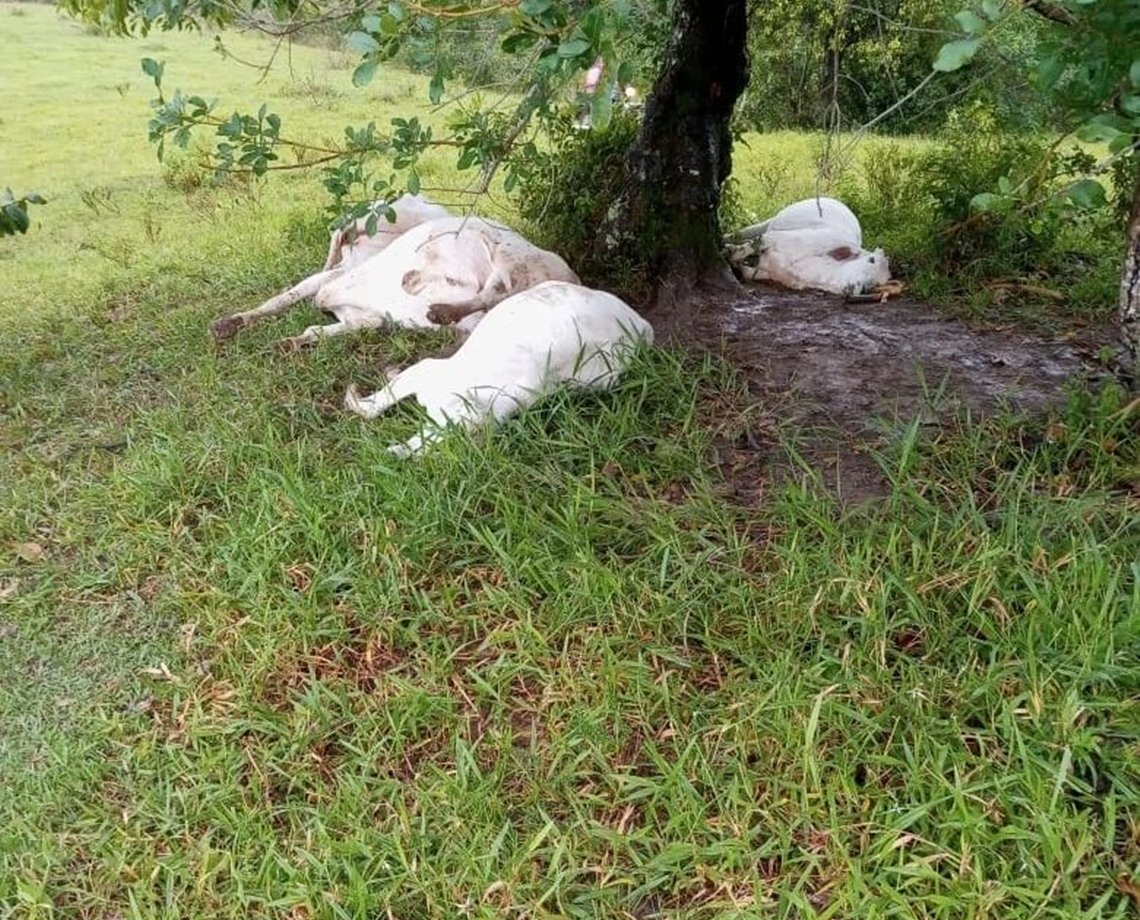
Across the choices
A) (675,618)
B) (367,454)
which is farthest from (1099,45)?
(367,454)

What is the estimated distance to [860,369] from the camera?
320 cm

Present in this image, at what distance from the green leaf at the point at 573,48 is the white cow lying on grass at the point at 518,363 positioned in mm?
1390

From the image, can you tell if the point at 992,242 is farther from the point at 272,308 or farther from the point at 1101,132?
the point at 272,308

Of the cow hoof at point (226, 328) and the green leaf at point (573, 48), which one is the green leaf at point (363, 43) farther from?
the cow hoof at point (226, 328)

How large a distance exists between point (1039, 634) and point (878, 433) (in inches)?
36.4

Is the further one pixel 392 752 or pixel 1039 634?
pixel 392 752

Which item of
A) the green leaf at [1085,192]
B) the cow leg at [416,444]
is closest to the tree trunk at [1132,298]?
the green leaf at [1085,192]

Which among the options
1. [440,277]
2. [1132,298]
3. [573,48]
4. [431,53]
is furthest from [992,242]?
[573,48]

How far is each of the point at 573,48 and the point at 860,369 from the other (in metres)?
1.88

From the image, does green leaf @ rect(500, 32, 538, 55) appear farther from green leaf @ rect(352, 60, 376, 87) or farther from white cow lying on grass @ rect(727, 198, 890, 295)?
white cow lying on grass @ rect(727, 198, 890, 295)

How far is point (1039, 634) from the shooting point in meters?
1.96

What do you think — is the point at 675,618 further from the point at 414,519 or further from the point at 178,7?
the point at 178,7

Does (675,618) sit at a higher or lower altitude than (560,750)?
higher

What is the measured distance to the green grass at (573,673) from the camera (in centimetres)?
175
